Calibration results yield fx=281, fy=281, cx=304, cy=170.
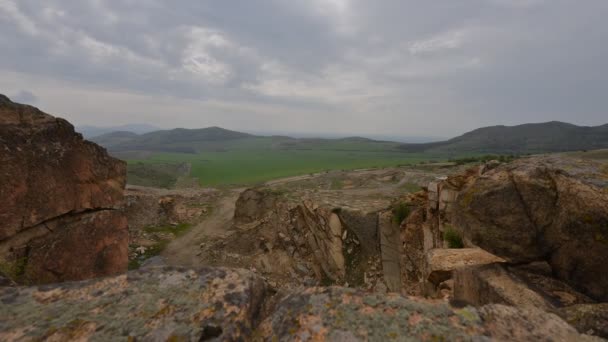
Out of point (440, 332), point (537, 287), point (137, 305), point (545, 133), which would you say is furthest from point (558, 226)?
point (545, 133)

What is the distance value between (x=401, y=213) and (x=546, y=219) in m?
12.4

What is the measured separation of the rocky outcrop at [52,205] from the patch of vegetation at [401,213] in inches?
614

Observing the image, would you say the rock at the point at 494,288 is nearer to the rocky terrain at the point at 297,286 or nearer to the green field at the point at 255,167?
the rocky terrain at the point at 297,286

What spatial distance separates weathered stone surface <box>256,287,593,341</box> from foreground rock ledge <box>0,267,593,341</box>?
1 centimetres

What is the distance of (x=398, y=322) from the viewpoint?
4.00 m

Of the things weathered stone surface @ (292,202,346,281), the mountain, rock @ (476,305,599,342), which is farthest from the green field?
rock @ (476,305,599,342)

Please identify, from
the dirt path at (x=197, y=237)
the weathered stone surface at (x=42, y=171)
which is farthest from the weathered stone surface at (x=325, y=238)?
the weathered stone surface at (x=42, y=171)

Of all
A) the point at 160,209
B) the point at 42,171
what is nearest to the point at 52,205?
the point at 42,171

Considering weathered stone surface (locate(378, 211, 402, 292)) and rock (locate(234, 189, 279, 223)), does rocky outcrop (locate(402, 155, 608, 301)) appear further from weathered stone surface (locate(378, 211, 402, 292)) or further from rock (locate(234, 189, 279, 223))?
rock (locate(234, 189, 279, 223))

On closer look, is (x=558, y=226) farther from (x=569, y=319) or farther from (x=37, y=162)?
(x=37, y=162)

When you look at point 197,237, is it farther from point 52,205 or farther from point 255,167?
point 255,167

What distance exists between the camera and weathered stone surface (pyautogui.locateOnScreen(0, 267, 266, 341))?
387cm

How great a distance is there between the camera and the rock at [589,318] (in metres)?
4.63

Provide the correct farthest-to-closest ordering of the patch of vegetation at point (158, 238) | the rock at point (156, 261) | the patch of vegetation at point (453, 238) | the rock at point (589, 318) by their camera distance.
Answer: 1. the patch of vegetation at point (158, 238)
2. the rock at point (156, 261)
3. the patch of vegetation at point (453, 238)
4. the rock at point (589, 318)
